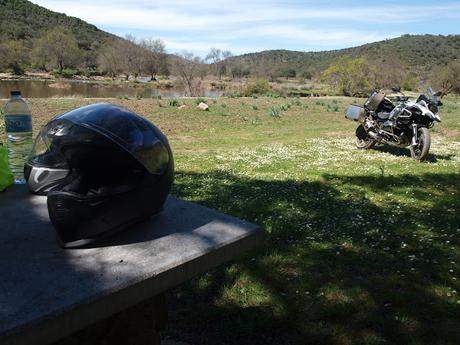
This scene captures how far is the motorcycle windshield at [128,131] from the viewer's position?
7.13ft

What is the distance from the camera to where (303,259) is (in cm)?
445

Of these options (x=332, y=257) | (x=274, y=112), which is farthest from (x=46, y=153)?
(x=274, y=112)

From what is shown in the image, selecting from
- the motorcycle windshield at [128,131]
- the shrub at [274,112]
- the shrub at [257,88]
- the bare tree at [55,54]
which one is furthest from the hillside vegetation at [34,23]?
the motorcycle windshield at [128,131]

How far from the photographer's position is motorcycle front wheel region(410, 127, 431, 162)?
999 cm

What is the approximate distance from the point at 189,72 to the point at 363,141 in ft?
159

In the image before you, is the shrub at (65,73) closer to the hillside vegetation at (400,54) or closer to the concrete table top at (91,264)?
the hillside vegetation at (400,54)

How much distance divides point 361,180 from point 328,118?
16219 millimetres

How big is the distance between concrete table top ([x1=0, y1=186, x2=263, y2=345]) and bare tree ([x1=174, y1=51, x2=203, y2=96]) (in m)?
44.7

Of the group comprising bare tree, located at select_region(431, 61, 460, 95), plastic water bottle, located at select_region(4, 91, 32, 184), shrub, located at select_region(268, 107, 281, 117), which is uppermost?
bare tree, located at select_region(431, 61, 460, 95)

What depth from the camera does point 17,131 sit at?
3545 mm

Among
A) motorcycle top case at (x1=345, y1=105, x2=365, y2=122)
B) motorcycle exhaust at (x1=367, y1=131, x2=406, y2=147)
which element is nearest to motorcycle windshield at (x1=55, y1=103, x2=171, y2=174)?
motorcycle exhaust at (x1=367, y1=131, x2=406, y2=147)

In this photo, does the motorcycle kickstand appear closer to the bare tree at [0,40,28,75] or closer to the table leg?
the table leg

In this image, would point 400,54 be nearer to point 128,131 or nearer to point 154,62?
point 154,62

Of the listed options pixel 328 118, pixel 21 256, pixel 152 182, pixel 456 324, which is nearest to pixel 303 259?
pixel 456 324
